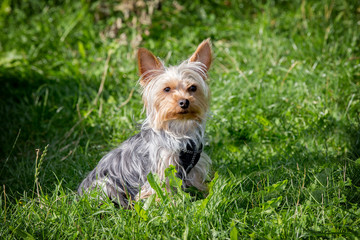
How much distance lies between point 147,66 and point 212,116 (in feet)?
5.80

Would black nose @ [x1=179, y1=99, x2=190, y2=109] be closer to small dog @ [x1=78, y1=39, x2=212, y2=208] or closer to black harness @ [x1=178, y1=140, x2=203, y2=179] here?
small dog @ [x1=78, y1=39, x2=212, y2=208]

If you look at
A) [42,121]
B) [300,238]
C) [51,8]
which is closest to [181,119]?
[300,238]

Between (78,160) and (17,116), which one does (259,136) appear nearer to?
(78,160)

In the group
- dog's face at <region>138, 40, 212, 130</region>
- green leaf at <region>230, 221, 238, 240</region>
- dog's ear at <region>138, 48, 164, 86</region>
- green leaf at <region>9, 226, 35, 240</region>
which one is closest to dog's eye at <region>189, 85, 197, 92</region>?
dog's face at <region>138, 40, 212, 130</region>

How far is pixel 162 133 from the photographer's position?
3.61 meters

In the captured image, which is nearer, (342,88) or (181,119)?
(181,119)

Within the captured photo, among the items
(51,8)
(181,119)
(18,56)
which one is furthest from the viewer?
(51,8)

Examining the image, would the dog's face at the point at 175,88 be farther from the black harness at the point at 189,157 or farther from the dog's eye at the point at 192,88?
the black harness at the point at 189,157

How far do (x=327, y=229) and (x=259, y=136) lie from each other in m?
1.92

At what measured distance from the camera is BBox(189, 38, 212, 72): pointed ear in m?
3.64

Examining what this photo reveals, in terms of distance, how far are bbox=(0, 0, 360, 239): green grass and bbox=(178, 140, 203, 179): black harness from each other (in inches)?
12.5

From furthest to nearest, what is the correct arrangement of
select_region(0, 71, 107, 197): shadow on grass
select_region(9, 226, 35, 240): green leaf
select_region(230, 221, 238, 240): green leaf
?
select_region(0, 71, 107, 197): shadow on grass → select_region(9, 226, 35, 240): green leaf → select_region(230, 221, 238, 240): green leaf

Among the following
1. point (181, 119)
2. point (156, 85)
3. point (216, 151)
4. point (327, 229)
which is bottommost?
point (216, 151)

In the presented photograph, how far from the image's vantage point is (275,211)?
3.20 m
